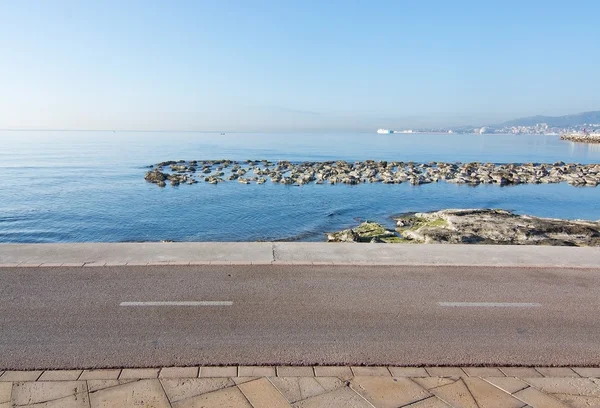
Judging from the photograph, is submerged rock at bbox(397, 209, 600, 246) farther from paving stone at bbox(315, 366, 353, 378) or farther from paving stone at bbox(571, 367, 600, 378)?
paving stone at bbox(315, 366, 353, 378)

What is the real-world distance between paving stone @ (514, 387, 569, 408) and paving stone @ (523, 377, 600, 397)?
13cm

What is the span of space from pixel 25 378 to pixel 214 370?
2253 mm

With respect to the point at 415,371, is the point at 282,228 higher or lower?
lower

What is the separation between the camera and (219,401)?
4863 mm

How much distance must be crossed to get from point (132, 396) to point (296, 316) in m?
2.92

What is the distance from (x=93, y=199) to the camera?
31328 millimetres

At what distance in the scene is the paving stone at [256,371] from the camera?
5426 mm

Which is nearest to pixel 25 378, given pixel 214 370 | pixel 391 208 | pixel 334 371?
pixel 214 370

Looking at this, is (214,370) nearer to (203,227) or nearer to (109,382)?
(109,382)

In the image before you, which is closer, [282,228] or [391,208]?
[282,228]

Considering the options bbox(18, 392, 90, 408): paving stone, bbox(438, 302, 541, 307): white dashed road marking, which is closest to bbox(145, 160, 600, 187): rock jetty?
bbox(438, 302, 541, 307): white dashed road marking

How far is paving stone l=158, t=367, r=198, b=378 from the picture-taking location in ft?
17.6

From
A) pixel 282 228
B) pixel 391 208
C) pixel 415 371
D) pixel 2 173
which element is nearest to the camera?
pixel 415 371

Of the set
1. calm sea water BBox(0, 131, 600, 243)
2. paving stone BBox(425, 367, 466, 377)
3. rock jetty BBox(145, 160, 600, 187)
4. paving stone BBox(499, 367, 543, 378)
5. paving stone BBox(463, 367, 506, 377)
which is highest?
paving stone BBox(425, 367, 466, 377)
